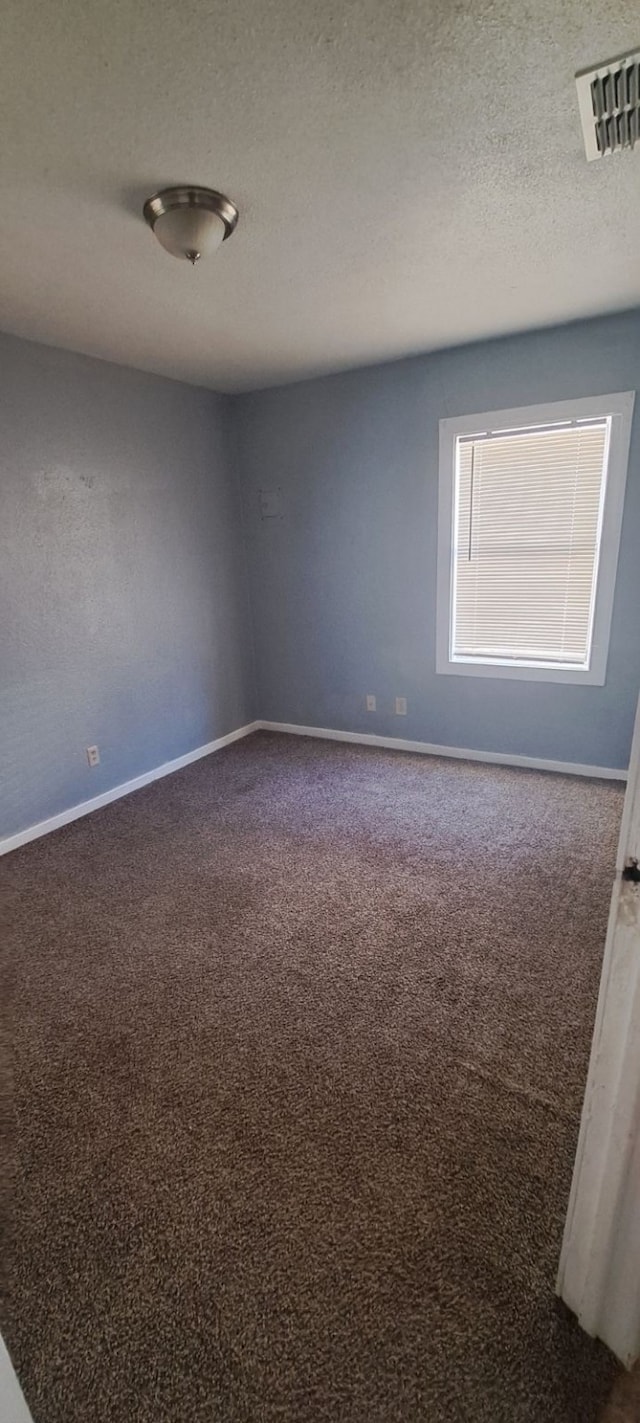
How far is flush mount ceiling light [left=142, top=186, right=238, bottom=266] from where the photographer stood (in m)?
1.54

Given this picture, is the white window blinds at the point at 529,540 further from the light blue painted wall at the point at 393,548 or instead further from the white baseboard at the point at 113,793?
the white baseboard at the point at 113,793

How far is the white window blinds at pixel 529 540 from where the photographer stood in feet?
9.51

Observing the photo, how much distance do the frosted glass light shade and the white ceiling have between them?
3.0 inches

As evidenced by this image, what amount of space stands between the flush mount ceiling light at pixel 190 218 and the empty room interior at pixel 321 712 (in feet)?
0.03

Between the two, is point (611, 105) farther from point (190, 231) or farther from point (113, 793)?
point (113, 793)

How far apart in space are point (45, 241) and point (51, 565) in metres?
1.39

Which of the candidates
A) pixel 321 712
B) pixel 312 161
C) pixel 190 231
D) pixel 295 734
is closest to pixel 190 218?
pixel 190 231

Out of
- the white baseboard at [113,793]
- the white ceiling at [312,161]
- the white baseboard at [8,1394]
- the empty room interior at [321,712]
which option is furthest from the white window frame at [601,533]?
the white baseboard at [8,1394]

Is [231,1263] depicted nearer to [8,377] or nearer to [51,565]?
[51,565]

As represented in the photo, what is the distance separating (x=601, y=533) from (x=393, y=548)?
117 cm

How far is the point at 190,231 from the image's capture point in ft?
5.25

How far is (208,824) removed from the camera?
2.90 meters

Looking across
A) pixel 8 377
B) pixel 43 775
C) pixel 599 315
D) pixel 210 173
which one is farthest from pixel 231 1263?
pixel 599 315

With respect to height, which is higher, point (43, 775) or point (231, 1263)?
point (43, 775)
